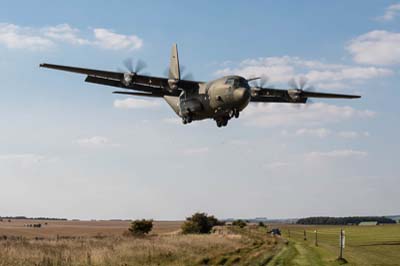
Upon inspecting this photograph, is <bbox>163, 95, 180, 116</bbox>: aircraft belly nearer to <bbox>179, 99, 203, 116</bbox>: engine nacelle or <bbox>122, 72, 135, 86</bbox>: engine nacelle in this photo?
<bbox>179, 99, 203, 116</bbox>: engine nacelle

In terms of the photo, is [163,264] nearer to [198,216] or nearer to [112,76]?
[112,76]

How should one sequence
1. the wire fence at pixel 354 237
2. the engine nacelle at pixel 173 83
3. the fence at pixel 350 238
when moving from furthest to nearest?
the wire fence at pixel 354 237, the fence at pixel 350 238, the engine nacelle at pixel 173 83

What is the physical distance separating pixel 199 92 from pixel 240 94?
5502 mm

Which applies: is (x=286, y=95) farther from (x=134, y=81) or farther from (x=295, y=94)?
(x=134, y=81)

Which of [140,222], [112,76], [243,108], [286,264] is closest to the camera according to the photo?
[286,264]

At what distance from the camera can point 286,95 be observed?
4738cm

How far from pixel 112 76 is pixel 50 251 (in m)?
14.0

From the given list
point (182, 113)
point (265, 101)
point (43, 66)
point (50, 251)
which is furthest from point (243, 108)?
point (50, 251)

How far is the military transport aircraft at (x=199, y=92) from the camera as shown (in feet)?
125

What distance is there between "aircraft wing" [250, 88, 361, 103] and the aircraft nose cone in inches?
318

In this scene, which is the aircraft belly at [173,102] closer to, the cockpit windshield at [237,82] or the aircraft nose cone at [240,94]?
the cockpit windshield at [237,82]

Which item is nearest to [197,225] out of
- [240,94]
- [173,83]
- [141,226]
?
[141,226]

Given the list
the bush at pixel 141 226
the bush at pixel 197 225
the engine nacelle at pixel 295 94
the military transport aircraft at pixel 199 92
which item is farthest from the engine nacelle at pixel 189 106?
the bush at pixel 197 225

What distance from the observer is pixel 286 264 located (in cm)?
3391
